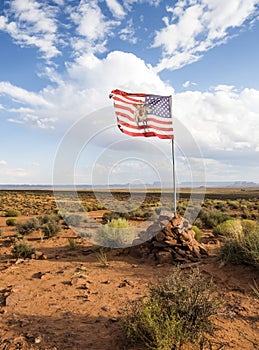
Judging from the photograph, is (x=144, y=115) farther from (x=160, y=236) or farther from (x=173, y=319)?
(x=173, y=319)

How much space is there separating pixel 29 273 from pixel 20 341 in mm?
4064

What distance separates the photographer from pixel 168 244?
31.6ft

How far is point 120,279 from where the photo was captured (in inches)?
311

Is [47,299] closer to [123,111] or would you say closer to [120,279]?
[120,279]

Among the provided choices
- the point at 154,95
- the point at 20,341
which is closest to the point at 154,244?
the point at 154,95

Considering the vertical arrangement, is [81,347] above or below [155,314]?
below

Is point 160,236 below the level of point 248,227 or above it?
below

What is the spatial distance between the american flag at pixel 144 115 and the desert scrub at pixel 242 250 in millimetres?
3879

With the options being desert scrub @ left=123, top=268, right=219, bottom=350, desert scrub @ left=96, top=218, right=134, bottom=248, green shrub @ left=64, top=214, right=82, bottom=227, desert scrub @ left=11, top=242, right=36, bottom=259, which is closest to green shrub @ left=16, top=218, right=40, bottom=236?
green shrub @ left=64, top=214, right=82, bottom=227

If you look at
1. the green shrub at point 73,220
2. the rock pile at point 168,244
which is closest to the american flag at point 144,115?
the rock pile at point 168,244

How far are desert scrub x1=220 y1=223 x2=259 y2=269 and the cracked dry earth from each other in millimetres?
238

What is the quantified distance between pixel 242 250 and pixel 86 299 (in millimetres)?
4188

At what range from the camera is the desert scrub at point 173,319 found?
4.08 metres

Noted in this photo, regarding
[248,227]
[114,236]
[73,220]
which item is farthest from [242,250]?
[73,220]
